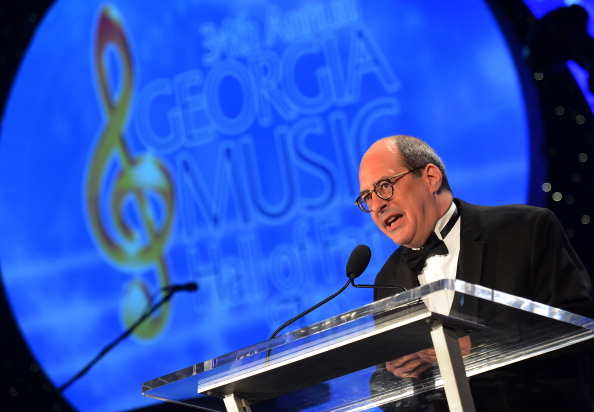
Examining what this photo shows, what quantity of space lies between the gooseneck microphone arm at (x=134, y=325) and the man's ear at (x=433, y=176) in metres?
1.60

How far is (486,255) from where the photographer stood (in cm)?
237

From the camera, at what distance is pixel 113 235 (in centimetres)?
407

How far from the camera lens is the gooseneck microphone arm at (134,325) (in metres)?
3.90

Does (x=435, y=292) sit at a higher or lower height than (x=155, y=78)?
lower

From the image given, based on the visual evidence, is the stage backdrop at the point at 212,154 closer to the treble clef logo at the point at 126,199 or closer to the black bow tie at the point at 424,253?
the treble clef logo at the point at 126,199

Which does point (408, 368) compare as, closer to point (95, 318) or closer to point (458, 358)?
point (458, 358)

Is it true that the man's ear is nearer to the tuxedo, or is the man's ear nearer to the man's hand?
the tuxedo

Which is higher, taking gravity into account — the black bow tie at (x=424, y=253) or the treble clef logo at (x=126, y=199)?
A: the treble clef logo at (x=126, y=199)

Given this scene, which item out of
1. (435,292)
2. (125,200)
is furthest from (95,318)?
(435,292)

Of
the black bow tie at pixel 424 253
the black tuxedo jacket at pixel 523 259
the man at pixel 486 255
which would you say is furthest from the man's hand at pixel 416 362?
the black bow tie at pixel 424 253

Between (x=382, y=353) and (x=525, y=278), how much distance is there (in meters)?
0.82

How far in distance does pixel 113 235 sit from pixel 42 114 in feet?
2.75

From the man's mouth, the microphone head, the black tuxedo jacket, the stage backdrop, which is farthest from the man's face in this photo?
the stage backdrop

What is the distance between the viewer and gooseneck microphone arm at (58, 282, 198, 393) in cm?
390
